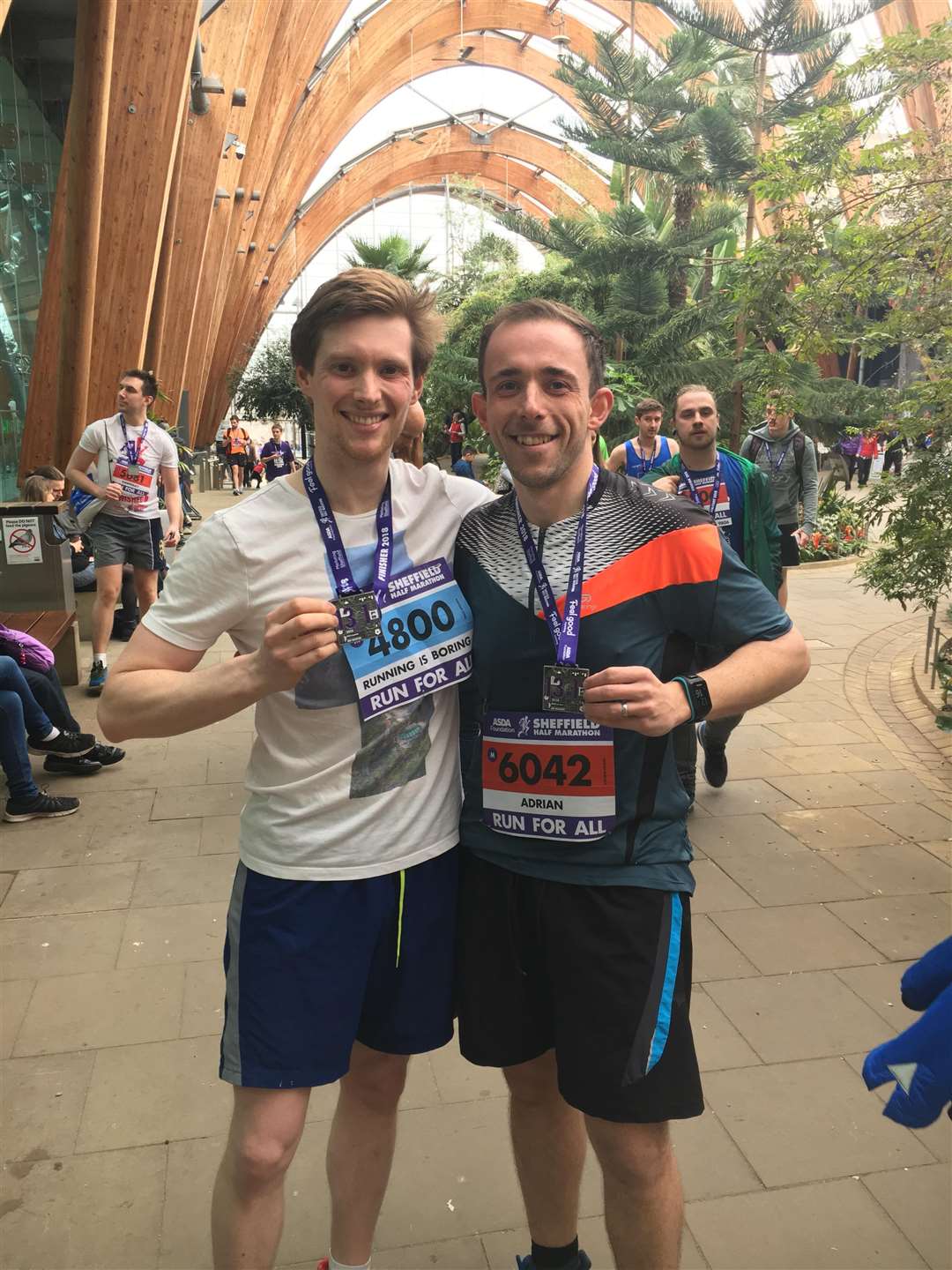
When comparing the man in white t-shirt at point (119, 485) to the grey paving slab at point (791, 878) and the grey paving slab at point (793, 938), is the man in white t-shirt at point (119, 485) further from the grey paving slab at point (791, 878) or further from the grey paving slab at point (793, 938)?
the grey paving slab at point (793, 938)

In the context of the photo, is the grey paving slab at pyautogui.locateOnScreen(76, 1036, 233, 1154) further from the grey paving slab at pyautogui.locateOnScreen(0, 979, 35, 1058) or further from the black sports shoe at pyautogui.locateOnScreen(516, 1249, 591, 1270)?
the black sports shoe at pyautogui.locateOnScreen(516, 1249, 591, 1270)

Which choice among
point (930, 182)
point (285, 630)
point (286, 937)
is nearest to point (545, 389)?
point (285, 630)

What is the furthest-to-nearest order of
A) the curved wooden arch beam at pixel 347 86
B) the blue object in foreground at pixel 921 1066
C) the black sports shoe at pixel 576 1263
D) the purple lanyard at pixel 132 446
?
the curved wooden arch beam at pixel 347 86
the purple lanyard at pixel 132 446
the black sports shoe at pixel 576 1263
the blue object in foreground at pixel 921 1066

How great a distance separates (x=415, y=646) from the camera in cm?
196

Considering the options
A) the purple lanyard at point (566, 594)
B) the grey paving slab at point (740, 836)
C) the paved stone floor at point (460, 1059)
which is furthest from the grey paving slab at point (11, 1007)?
the grey paving slab at point (740, 836)

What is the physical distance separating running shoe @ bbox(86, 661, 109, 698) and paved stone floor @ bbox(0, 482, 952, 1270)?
1.49 m

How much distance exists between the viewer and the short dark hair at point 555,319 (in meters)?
1.96

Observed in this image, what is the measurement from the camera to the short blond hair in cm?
195

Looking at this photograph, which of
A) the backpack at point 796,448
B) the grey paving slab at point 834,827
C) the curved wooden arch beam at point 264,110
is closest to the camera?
the grey paving slab at point 834,827

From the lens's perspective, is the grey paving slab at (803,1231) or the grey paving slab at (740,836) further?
the grey paving slab at (740,836)

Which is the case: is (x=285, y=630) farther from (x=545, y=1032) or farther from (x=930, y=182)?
(x=930, y=182)

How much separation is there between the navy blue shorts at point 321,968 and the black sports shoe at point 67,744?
154 inches

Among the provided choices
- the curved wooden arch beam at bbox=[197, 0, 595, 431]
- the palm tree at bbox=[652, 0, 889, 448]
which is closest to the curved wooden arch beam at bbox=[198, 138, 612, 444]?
the curved wooden arch beam at bbox=[197, 0, 595, 431]

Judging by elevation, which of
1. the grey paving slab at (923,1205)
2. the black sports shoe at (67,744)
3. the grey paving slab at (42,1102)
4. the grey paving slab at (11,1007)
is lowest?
the grey paving slab at (11,1007)
